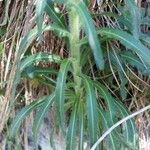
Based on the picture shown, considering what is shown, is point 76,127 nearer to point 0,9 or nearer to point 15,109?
point 15,109

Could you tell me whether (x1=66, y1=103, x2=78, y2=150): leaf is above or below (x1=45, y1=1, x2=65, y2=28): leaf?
below

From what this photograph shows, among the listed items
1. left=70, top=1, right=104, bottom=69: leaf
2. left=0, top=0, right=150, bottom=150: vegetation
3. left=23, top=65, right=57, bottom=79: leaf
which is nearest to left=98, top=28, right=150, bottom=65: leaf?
left=0, top=0, right=150, bottom=150: vegetation

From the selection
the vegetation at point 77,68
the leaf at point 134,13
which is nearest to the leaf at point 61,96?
the vegetation at point 77,68

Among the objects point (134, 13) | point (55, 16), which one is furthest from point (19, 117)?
point (134, 13)

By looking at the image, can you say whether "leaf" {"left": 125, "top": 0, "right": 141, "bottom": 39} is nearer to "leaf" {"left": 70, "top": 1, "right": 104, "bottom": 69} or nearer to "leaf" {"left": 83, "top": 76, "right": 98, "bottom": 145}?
"leaf" {"left": 70, "top": 1, "right": 104, "bottom": 69}

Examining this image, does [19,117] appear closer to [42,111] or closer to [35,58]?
[42,111]

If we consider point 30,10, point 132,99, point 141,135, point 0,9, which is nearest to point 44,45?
point 30,10

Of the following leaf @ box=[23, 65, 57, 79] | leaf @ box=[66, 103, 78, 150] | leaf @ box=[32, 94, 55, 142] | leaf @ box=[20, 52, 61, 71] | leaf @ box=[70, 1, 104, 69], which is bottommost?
leaf @ box=[66, 103, 78, 150]
